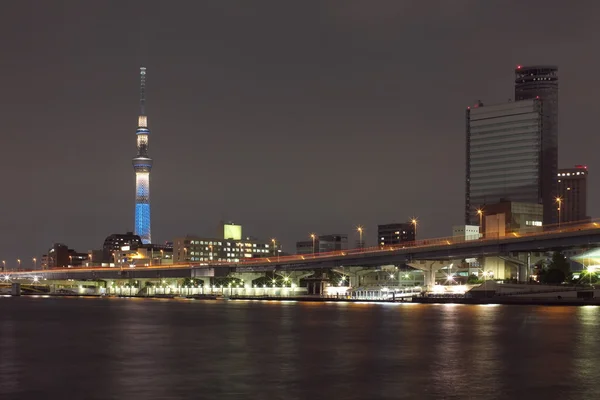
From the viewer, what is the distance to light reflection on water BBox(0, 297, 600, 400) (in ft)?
130

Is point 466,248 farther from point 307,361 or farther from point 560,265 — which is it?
point 307,361

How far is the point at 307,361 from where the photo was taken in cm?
5178

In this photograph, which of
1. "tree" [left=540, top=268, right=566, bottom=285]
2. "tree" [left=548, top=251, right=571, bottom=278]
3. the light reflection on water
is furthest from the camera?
"tree" [left=548, top=251, right=571, bottom=278]

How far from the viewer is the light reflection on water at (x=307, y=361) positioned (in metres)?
39.6

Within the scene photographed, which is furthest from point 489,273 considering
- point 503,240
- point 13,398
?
point 13,398

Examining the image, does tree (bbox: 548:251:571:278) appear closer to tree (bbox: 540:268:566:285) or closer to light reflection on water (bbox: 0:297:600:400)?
tree (bbox: 540:268:566:285)

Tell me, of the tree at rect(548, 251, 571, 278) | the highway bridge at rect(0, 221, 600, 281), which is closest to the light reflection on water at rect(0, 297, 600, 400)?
the highway bridge at rect(0, 221, 600, 281)

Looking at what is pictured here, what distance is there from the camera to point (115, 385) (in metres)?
41.5

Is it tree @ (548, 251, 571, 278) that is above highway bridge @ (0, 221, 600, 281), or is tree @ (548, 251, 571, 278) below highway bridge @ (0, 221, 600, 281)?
below

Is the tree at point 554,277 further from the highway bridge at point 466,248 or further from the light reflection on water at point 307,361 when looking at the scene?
the light reflection on water at point 307,361

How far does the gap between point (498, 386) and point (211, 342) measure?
98.8ft

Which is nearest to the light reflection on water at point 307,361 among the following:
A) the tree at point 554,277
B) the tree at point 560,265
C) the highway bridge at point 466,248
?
the highway bridge at point 466,248

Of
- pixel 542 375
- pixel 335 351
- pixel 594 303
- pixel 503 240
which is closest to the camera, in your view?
pixel 542 375

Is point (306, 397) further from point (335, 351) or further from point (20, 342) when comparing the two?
point (20, 342)
